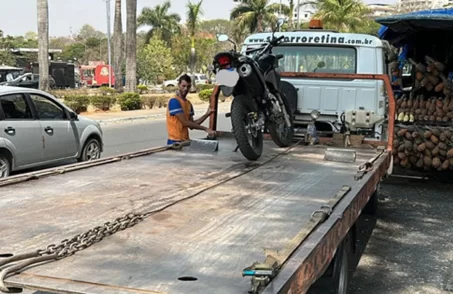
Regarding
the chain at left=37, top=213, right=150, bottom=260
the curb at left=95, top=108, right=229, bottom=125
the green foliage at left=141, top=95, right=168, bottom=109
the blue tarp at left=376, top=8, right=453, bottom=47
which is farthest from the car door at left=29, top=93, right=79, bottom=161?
the green foliage at left=141, top=95, right=168, bottom=109

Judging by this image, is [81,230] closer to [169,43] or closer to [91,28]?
[169,43]

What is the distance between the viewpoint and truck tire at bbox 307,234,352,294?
3621 millimetres

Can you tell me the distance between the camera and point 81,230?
328 cm

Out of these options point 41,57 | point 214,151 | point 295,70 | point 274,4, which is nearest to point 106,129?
point 41,57

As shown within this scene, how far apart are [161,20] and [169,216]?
64.5m

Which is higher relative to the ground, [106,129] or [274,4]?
[274,4]

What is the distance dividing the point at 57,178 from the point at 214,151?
89.6 inches

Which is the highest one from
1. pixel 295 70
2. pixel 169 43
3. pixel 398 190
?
pixel 169 43

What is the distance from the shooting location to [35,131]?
8.88m

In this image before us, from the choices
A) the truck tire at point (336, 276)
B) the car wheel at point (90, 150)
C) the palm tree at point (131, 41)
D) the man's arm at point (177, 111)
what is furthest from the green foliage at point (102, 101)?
the truck tire at point (336, 276)

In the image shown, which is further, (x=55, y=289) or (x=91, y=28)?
(x=91, y=28)

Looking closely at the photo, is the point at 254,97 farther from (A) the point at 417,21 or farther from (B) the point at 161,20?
(B) the point at 161,20

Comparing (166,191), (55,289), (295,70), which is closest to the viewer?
(55,289)

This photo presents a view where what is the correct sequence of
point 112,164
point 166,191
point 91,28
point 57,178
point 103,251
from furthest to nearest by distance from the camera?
point 91,28 → point 112,164 → point 57,178 → point 166,191 → point 103,251
